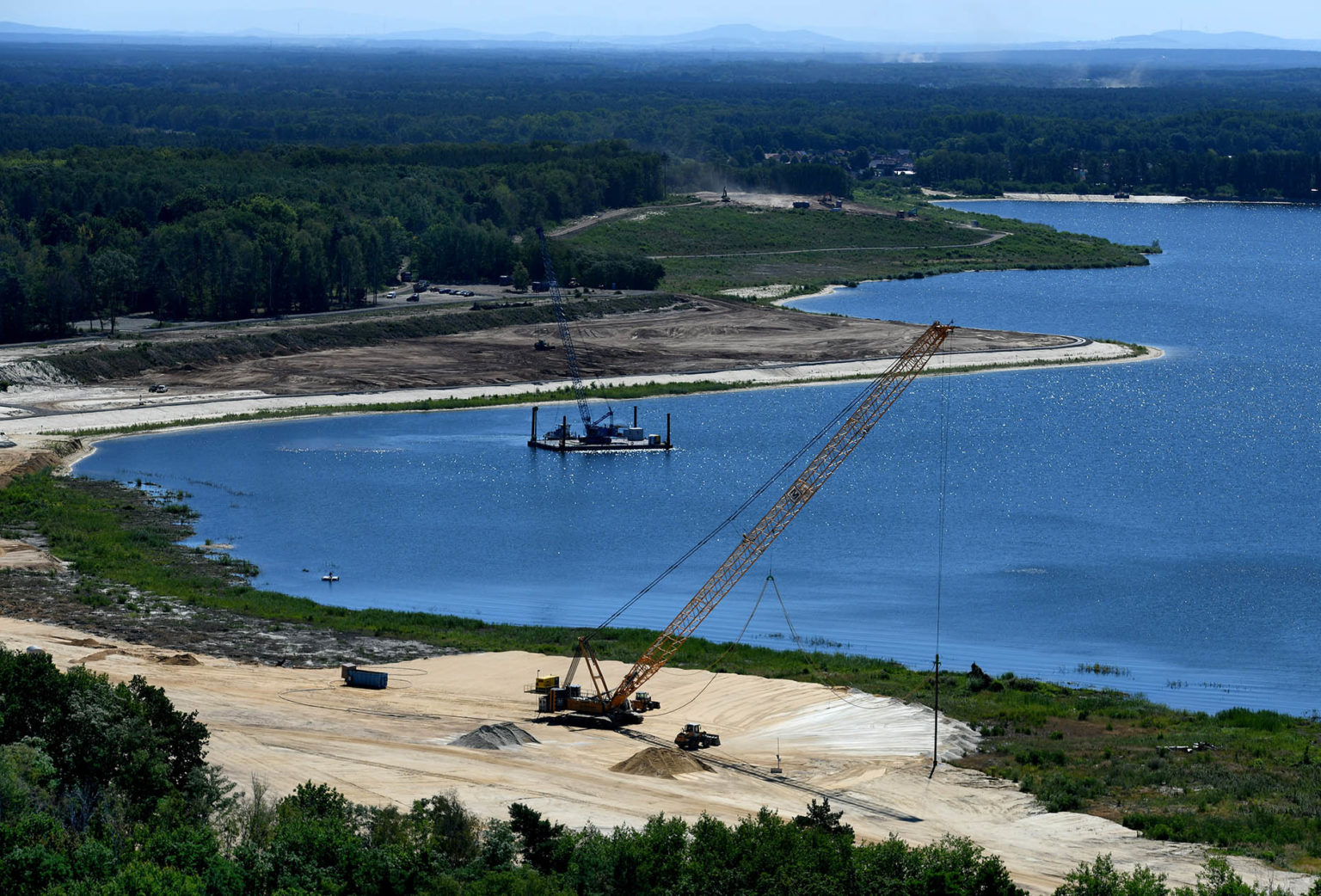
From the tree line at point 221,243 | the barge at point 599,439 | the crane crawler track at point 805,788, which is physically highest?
the tree line at point 221,243

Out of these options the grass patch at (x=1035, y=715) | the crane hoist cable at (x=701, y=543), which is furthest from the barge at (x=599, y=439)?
the grass patch at (x=1035, y=715)

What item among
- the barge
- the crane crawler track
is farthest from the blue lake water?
the crane crawler track

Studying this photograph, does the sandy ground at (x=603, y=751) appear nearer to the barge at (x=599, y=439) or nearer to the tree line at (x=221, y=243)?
the barge at (x=599, y=439)

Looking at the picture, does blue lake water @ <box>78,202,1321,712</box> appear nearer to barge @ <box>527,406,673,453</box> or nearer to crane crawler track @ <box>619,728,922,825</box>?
barge @ <box>527,406,673,453</box>

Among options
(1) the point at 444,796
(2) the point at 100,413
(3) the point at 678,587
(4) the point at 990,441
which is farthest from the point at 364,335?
(1) the point at 444,796

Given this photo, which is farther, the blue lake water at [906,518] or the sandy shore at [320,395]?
the sandy shore at [320,395]

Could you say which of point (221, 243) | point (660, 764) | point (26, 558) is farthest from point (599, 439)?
point (660, 764)
